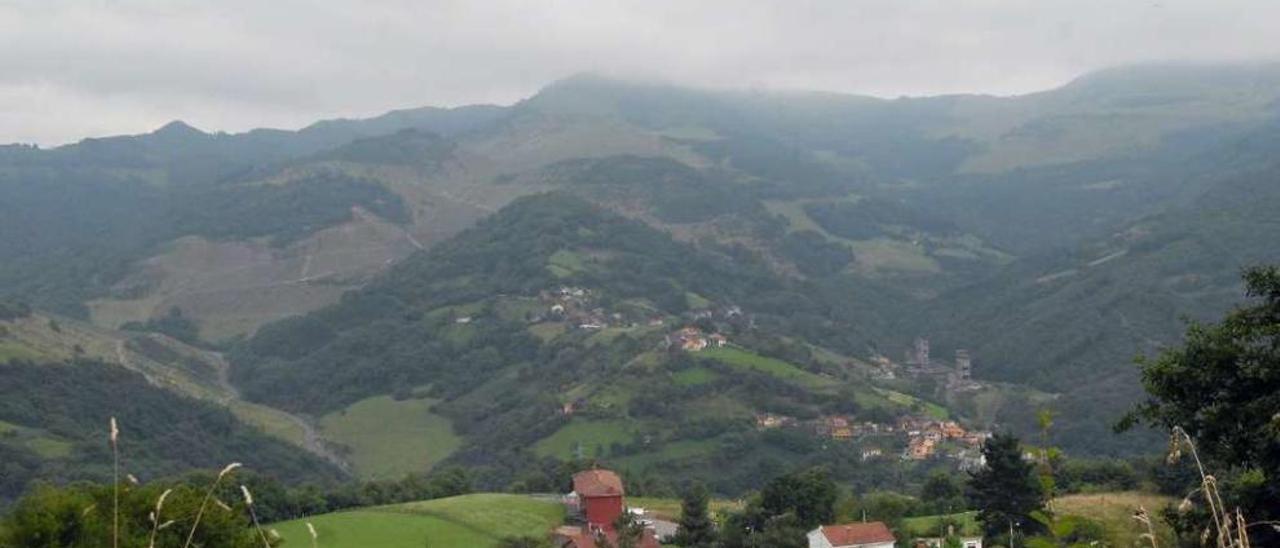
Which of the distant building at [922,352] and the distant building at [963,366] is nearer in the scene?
the distant building at [963,366]

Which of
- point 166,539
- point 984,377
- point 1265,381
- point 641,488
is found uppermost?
point 1265,381

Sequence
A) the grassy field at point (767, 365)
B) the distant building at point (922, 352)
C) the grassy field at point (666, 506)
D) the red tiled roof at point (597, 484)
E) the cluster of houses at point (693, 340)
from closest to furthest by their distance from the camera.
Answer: the red tiled roof at point (597, 484) → the grassy field at point (666, 506) → the grassy field at point (767, 365) → the cluster of houses at point (693, 340) → the distant building at point (922, 352)

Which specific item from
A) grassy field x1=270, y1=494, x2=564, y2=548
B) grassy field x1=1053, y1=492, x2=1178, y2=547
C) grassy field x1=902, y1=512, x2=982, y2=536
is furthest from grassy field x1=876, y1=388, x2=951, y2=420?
grassy field x1=1053, y1=492, x2=1178, y2=547

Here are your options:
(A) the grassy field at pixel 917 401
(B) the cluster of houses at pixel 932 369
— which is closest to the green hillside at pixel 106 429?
(A) the grassy field at pixel 917 401

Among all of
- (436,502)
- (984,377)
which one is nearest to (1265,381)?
(436,502)

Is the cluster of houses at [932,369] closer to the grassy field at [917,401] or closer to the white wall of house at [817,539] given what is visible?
the grassy field at [917,401]

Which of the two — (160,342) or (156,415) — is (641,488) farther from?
(160,342)

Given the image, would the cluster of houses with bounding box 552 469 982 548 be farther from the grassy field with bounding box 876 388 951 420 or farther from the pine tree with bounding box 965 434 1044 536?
the grassy field with bounding box 876 388 951 420
